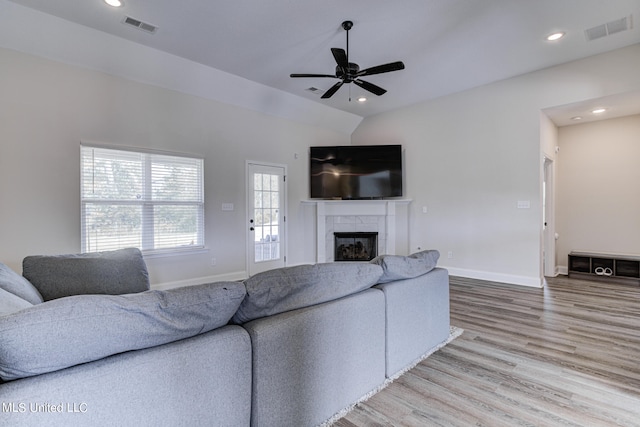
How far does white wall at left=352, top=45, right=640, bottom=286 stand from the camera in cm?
435

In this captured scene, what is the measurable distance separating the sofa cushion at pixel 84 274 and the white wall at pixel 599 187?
6763 millimetres

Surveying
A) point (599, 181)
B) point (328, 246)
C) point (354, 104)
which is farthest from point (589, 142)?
point (328, 246)

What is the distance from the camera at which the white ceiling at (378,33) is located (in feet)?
10.2

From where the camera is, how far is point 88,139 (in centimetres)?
378

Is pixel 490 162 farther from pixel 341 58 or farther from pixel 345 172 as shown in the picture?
pixel 341 58

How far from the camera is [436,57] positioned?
415cm

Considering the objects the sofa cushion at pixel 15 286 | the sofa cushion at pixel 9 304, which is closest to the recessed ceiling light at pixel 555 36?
the sofa cushion at pixel 9 304

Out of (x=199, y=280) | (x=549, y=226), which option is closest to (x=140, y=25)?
(x=199, y=280)

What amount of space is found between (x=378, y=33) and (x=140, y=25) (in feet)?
8.67

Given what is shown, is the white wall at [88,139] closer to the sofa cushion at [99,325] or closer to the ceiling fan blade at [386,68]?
the ceiling fan blade at [386,68]

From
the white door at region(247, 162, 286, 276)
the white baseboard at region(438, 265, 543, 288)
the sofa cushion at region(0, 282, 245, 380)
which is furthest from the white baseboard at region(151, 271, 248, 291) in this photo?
the white baseboard at region(438, 265, 543, 288)

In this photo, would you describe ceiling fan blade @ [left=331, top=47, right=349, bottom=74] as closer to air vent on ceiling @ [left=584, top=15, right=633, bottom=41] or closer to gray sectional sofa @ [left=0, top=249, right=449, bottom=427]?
gray sectional sofa @ [left=0, top=249, right=449, bottom=427]

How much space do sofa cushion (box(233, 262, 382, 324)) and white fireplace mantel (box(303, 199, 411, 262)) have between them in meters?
4.28

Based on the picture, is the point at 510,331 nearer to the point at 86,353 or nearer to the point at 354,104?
the point at 86,353
